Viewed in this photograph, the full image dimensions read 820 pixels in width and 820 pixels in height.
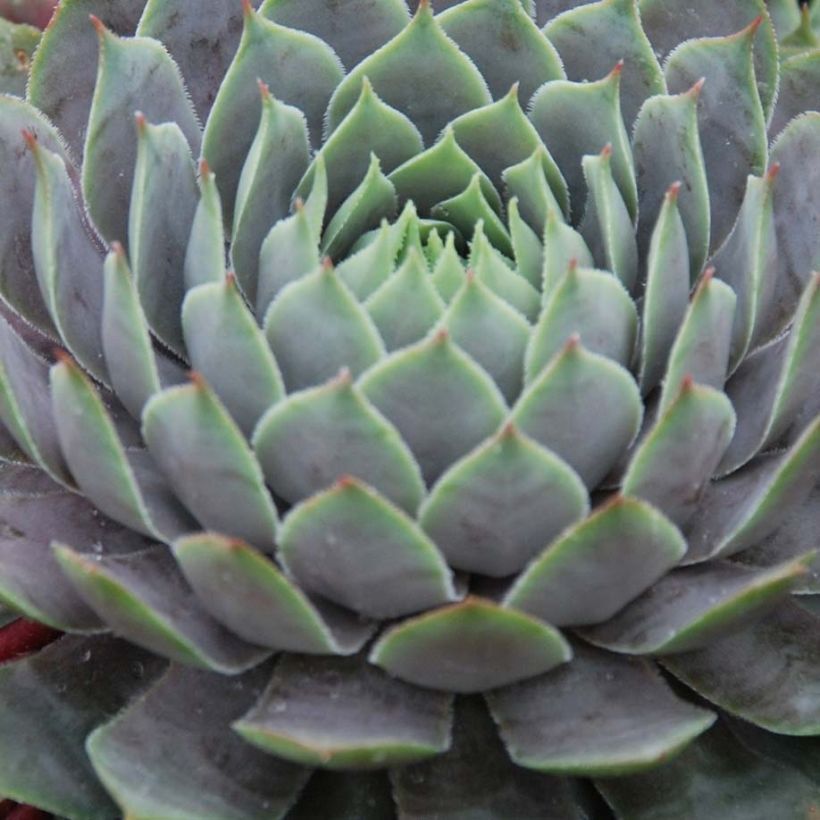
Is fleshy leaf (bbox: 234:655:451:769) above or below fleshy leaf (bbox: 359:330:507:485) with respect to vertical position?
below

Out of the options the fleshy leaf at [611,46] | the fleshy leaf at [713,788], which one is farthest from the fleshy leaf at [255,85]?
the fleshy leaf at [713,788]

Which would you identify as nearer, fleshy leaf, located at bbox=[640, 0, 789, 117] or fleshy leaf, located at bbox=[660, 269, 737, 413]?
fleshy leaf, located at bbox=[660, 269, 737, 413]

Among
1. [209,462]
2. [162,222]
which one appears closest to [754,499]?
[209,462]

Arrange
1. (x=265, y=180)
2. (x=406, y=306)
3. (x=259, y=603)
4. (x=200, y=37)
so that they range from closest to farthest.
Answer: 1. (x=259, y=603)
2. (x=406, y=306)
3. (x=265, y=180)
4. (x=200, y=37)

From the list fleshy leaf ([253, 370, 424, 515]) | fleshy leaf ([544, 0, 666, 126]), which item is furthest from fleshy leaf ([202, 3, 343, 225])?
fleshy leaf ([253, 370, 424, 515])

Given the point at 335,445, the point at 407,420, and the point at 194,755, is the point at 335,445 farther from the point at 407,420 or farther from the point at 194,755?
the point at 194,755

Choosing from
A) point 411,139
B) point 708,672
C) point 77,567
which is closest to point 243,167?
point 411,139

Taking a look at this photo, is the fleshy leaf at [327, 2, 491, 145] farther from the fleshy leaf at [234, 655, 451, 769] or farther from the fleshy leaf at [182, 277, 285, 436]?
the fleshy leaf at [234, 655, 451, 769]
